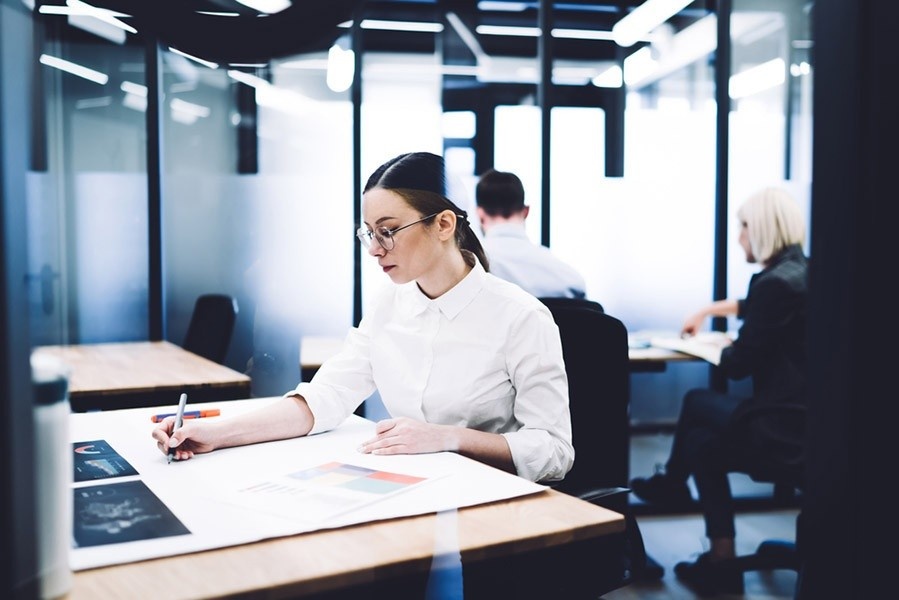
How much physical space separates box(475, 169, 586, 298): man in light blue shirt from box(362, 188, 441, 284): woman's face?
1300 mm

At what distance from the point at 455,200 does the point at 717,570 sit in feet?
6.17

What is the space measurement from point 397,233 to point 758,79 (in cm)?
335

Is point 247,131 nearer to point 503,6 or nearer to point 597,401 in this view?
point 503,6

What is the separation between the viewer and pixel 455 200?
5.66ft

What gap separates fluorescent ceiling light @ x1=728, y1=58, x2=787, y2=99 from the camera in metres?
4.21

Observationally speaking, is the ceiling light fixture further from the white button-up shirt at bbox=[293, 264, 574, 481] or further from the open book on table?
the white button-up shirt at bbox=[293, 264, 574, 481]

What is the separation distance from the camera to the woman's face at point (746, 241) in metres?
3.04

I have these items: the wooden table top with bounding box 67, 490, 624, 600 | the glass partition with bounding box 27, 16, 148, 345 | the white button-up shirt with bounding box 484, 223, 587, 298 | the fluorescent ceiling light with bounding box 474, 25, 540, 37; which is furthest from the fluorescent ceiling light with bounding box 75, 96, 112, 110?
the wooden table top with bounding box 67, 490, 624, 600

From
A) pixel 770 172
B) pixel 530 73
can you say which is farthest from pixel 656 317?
pixel 530 73

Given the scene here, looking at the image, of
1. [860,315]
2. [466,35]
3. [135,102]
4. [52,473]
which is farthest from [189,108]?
[860,315]

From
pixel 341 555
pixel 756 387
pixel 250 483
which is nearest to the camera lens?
pixel 341 555

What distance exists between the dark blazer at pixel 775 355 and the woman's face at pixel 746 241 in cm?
26

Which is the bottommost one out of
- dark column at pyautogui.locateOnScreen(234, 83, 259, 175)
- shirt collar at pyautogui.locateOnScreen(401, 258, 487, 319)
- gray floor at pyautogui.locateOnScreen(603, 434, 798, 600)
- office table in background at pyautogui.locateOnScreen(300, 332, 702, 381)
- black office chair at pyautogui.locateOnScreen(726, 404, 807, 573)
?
gray floor at pyautogui.locateOnScreen(603, 434, 798, 600)

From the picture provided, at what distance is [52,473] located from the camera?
64 cm
